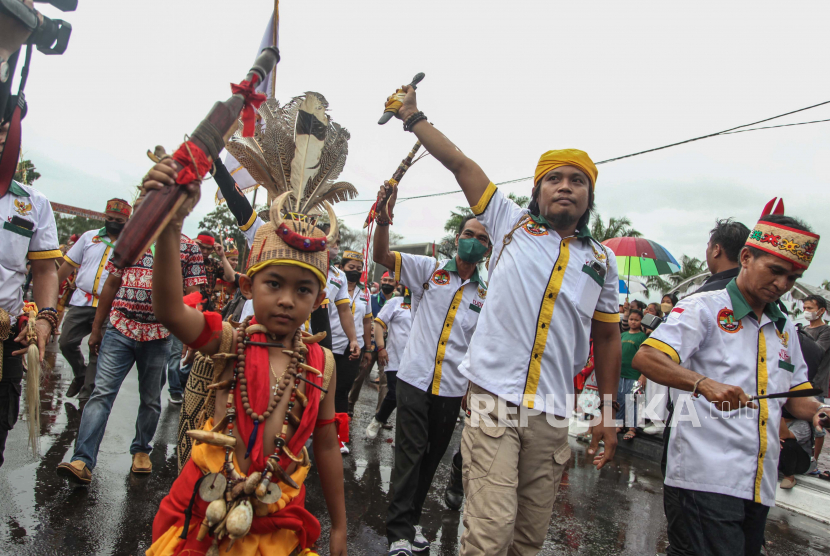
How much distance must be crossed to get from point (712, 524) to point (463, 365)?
4.51 feet

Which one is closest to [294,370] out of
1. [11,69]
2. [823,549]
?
[11,69]

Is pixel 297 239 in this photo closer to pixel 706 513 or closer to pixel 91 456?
pixel 706 513

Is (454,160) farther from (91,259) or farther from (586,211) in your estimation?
(91,259)

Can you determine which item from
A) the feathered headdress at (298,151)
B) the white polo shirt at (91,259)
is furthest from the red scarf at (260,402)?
the white polo shirt at (91,259)

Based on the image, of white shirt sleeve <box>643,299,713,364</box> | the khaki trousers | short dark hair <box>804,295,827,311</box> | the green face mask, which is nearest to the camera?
the khaki trousers

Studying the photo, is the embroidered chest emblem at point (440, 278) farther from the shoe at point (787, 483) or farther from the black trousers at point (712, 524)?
the shoe at point (787, 483)

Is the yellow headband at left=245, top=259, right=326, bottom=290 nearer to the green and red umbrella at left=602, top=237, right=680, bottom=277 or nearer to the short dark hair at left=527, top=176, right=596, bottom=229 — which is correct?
the short dark hair at left=527, top=176, right=596, bottom=229

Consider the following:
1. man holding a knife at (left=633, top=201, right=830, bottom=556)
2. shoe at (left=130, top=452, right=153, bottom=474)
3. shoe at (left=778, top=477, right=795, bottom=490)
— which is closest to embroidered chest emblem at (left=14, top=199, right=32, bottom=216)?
shoe at (left=130, top=452, right=153, bottom=474)

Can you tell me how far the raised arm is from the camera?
2822mm

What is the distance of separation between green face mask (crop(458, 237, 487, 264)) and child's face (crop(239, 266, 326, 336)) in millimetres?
2072

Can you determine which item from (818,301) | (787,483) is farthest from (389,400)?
(818,301)

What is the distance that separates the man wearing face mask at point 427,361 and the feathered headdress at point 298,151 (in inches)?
19.4

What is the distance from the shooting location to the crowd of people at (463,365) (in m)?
1.90

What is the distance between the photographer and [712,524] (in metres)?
2.58
